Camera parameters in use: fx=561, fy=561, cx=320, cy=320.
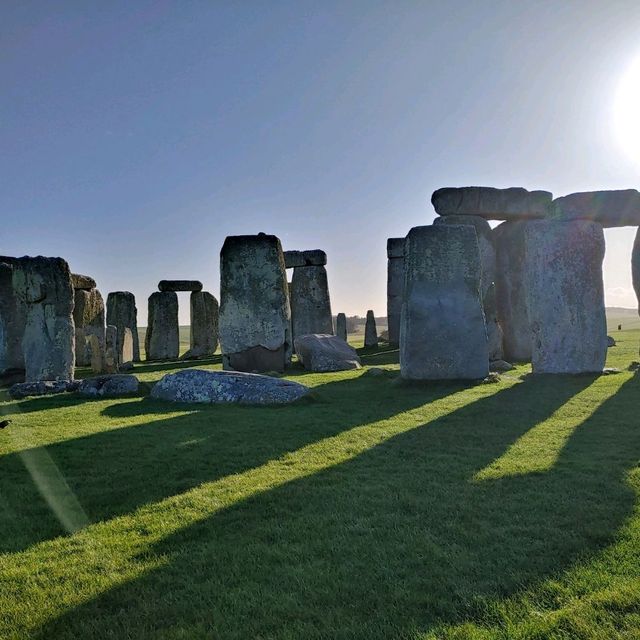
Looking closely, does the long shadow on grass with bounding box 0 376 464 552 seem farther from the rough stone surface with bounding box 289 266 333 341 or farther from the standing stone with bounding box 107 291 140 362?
the standing stone with bounding box 107 291 140 362

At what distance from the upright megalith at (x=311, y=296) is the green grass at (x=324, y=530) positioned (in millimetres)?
14200

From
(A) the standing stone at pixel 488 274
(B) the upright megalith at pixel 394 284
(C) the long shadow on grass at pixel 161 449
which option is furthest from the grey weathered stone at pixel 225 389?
(B) the upright megalith at pixel 394 284

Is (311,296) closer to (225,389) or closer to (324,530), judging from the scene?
(225,389)

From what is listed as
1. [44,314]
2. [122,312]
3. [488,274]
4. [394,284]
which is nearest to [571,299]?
[488,274]

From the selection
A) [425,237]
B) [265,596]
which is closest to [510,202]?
[425,237]

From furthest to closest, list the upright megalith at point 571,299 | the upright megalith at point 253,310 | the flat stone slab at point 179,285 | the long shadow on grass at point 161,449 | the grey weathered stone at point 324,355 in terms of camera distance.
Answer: the flat stone slab at point 179,285 → the upright megalith at point 253,310 → the grey weathered stone at point 324,355 → the upright megalith at point 571,299 → the long shadow on grass at point 161,449

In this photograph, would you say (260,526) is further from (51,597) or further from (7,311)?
(7,311)

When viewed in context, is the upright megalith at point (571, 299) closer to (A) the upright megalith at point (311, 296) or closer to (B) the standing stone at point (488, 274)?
(B) the standing stone at point (488, 274)

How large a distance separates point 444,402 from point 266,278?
658cm

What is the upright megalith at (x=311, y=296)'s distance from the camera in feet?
67.8

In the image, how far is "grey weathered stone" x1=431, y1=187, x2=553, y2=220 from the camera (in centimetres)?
1416

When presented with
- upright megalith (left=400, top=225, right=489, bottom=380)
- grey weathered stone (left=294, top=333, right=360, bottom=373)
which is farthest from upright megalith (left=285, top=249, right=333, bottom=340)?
upright megalith (left=400, top=225, right=489, bottom=380)

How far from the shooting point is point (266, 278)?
13.3 meters

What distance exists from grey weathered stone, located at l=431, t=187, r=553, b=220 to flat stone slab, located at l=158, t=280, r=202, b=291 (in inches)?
497
